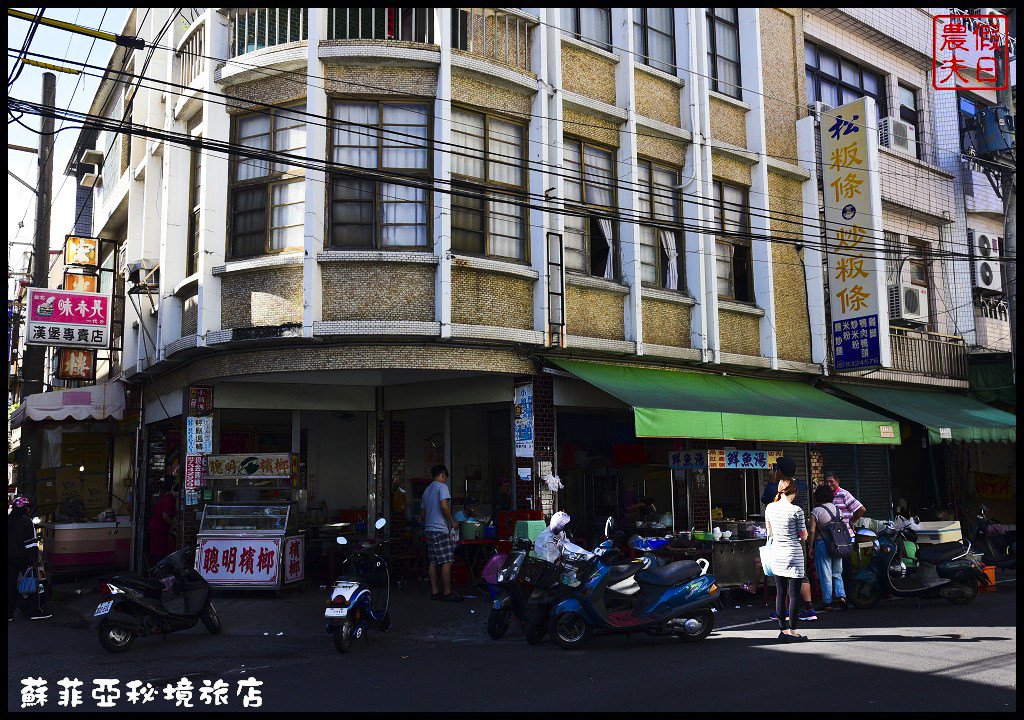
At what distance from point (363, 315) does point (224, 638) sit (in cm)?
451

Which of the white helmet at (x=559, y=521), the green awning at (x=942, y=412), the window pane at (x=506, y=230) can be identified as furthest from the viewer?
the green awning at (x=942, y=412)

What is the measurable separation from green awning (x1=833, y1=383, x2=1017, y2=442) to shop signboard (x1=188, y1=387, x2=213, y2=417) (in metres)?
11.7

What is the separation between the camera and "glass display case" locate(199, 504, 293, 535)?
41.9 feet

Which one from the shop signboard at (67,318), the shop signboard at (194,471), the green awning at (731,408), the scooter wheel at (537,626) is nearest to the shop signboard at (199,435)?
the shop signboard at (194,471)

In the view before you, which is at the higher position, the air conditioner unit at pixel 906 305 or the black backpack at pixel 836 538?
the air conditioner unit at pixel 906 305

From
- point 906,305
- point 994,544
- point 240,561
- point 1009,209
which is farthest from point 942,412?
point 240,561

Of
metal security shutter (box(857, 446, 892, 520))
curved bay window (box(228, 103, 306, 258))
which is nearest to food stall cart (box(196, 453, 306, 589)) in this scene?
curved bay window (box(228, 103, 306, 258))

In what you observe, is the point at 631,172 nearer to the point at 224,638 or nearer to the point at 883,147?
the point at 883,147

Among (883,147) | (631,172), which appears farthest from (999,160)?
(631,172)

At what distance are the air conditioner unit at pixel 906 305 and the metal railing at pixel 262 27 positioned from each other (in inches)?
490

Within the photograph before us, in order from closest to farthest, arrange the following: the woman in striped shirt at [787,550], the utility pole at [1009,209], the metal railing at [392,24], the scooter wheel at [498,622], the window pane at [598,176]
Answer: the woman in striped shirt at [787,550], the scooter wheel at [498,622], the metal railing at [392,24], the window pane at [598,176], the utility pole at [1009,209]

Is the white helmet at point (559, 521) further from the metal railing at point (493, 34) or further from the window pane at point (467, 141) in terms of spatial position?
the metal railing at point (493, 34)

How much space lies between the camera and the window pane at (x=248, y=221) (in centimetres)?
1320

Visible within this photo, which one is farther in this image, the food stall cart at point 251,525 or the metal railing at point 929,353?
the metal railing at point 929,353
